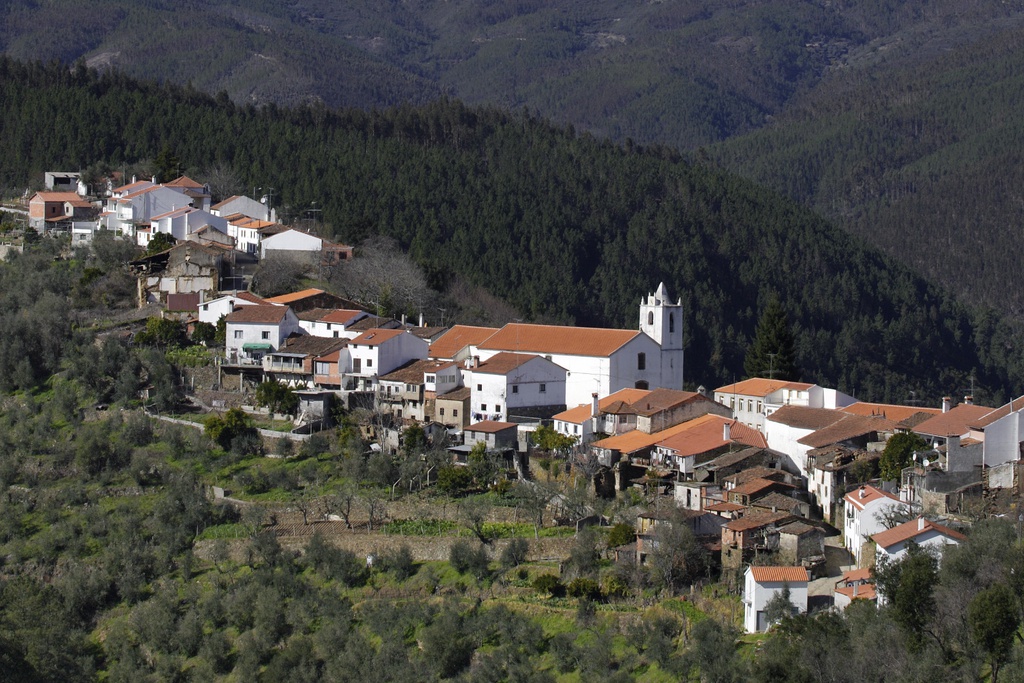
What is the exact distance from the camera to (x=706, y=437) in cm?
4759

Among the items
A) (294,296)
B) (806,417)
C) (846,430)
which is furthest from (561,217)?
(846,430)

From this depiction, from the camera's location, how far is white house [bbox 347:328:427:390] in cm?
5462

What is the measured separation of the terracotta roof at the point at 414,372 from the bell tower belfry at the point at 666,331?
291 inches

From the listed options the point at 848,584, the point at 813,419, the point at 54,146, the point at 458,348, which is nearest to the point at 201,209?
the point at 54,146

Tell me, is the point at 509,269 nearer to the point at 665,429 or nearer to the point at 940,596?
the point at 665,429

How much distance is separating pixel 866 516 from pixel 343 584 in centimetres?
1349

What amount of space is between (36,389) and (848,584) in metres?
32.7

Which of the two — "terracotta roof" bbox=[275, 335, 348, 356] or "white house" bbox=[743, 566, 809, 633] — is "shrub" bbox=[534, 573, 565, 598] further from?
"terracotta roof" bbox=[275, 335, 348, 356]

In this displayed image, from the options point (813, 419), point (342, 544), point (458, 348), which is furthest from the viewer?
point (458, 348)

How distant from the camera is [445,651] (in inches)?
1565

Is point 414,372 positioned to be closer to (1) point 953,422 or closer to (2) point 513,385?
(2) point 513,385

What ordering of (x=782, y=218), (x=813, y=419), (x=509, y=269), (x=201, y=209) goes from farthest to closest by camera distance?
(x=782, y=218)
(x=509, y=269)
(x=201, y=209)
(x=813, y=419)

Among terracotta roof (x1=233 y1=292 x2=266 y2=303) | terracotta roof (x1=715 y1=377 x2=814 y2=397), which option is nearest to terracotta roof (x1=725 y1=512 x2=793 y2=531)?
terracotta roof (x1=715 y1=377 x2=814 y2=397)

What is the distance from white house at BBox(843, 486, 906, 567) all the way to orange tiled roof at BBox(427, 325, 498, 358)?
19.2 m
